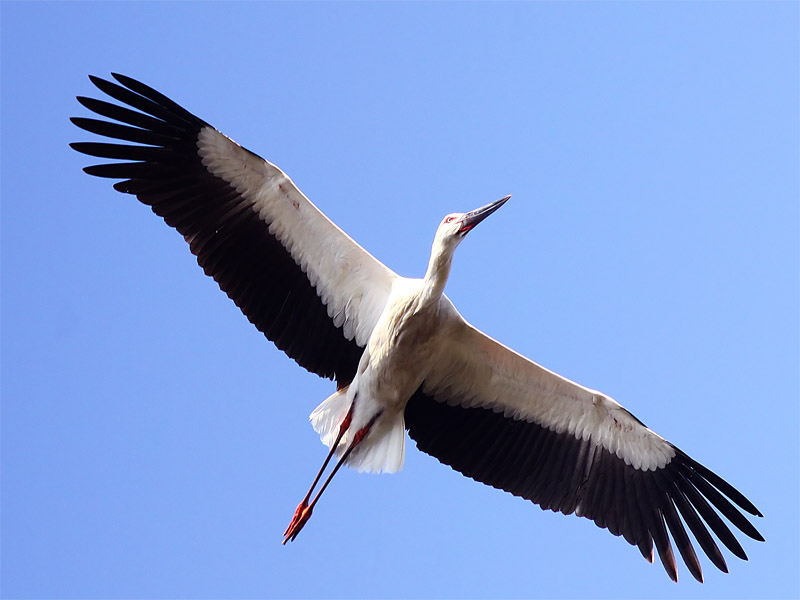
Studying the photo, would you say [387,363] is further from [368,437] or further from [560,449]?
[560,449]

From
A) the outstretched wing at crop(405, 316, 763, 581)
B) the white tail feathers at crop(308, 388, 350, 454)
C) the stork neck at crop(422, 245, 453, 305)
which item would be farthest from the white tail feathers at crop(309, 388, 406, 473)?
the stork neck at crop(422, 245, 453, 305)

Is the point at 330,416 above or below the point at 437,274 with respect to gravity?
below

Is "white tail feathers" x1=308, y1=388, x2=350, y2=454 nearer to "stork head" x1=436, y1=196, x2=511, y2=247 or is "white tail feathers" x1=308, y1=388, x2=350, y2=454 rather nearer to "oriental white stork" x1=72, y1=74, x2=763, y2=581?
"oriental white stork" x1=72, y1=74, x2=763, y2=581

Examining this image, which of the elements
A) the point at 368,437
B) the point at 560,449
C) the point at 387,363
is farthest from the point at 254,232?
the point at 560,449

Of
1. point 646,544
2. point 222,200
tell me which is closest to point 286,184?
point 222,200

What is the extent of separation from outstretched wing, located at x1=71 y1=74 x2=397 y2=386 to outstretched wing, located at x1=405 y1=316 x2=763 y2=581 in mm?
906

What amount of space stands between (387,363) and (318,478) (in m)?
1.23

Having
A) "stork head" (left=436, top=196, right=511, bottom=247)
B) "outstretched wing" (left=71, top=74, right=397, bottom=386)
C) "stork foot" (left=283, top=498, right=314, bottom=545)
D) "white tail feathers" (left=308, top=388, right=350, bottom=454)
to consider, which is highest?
"stork head" (left=436, top=196, right=511, bottom=247)

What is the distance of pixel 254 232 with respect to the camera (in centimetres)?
1175

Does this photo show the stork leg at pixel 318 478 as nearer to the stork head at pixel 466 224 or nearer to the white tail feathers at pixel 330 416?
the white tail feathers at pixel 330 416

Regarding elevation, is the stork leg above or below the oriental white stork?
below

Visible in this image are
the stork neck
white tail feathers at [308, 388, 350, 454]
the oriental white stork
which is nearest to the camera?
the stork neck

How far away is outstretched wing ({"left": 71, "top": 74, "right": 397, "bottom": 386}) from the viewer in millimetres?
11547

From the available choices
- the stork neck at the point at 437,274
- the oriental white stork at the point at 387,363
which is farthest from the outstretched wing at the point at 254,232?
the stork neck at the point at 437,274
